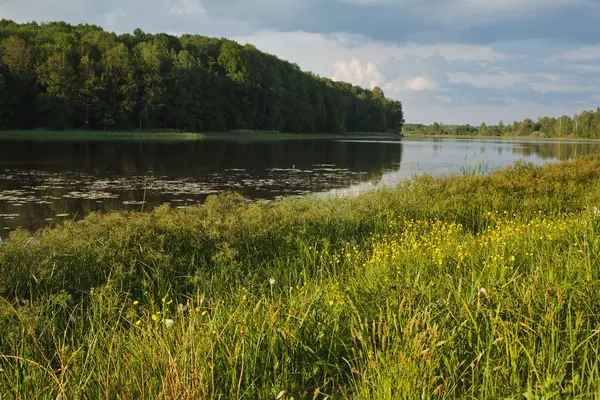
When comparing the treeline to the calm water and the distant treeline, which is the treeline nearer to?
the calm water

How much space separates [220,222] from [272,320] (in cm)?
416

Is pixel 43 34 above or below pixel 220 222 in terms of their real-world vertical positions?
above

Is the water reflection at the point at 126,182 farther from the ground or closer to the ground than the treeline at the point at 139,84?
closer to the ground

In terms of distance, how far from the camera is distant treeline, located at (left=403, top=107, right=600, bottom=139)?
139m

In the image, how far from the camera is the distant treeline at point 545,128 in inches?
5465

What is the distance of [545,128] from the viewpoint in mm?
160250

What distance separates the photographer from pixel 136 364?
2.96 metres

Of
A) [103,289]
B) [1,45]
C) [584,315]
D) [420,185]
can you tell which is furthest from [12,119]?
[584,315]

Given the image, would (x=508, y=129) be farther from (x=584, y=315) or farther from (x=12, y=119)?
(x=584, y=315)

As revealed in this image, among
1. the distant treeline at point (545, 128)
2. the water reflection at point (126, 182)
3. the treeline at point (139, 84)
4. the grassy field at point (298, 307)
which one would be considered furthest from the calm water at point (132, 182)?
the distant treeline at point (545, 128)

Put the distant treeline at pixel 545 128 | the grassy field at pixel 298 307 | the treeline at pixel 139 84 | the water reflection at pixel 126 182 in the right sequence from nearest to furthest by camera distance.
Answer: the grassy field at pixel 298 307 < the water reflection at pixel 126 182 < the treeline at pixel 139 84 < the distant treeline at pixel 545 128

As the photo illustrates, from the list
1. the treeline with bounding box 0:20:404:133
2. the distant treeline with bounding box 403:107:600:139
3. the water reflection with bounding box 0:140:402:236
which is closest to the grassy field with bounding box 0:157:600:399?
the water reflection with bounding box 0:140:402:236

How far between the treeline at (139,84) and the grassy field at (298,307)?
175 ft

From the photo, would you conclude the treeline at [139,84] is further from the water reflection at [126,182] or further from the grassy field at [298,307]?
the grassy field at [298,307]
